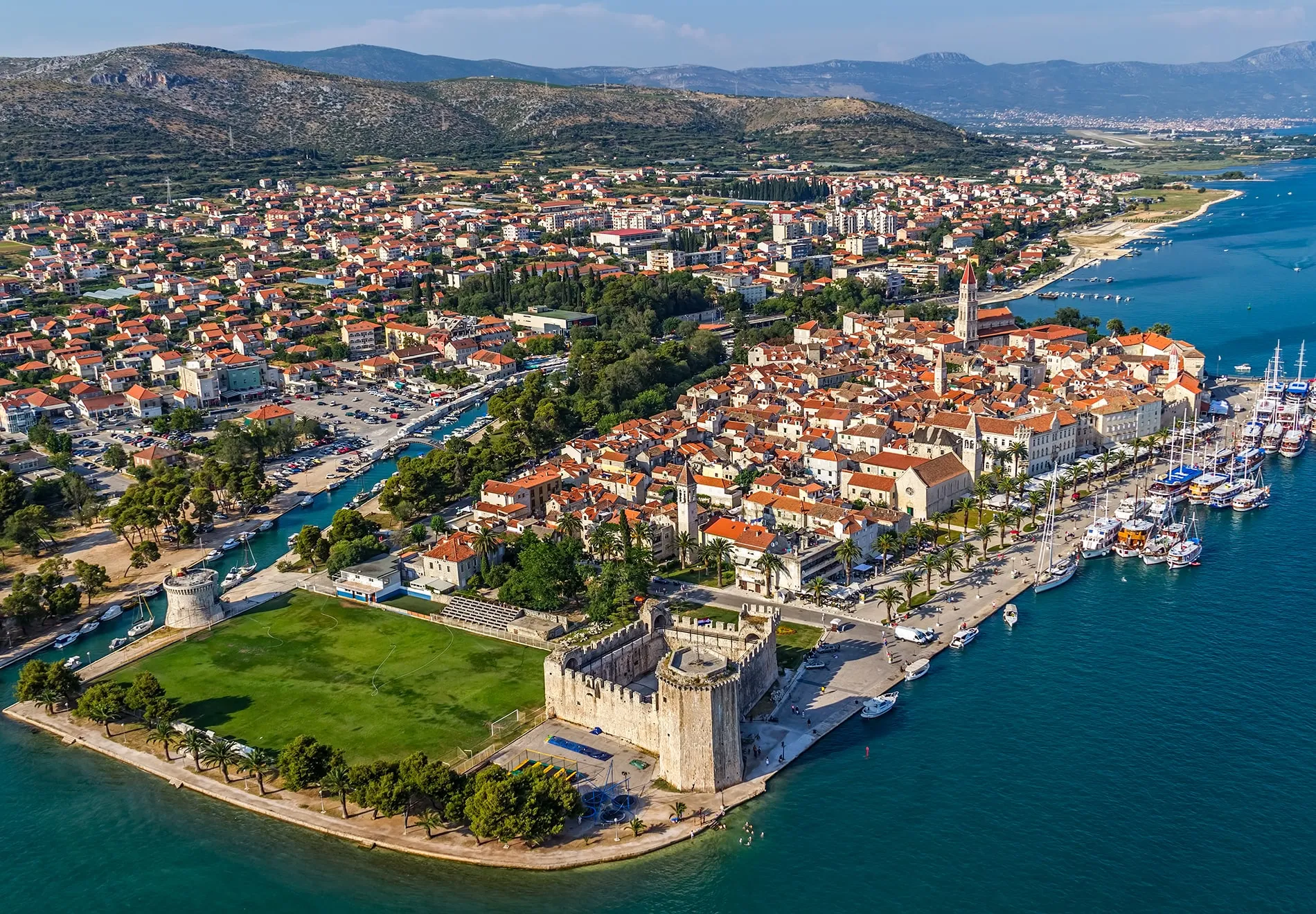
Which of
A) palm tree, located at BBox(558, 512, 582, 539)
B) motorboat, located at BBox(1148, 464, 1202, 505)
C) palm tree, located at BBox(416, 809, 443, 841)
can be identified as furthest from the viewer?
motorboat, located at BBox(1148, 464, 1202, 505)

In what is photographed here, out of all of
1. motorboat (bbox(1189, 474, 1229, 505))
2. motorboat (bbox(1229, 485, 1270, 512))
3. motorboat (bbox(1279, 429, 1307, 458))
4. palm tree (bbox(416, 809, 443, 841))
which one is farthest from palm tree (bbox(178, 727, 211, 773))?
motorboat (bbox(1279, 429, 1307, 458))

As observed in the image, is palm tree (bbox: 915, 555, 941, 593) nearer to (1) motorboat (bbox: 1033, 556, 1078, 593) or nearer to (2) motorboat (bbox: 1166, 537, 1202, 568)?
(1) motorboat (bbox: 1033, 556, 1078, 593)

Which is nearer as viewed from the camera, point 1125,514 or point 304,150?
point 1125,514

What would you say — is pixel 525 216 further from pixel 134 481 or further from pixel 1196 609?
pixel 1196 609

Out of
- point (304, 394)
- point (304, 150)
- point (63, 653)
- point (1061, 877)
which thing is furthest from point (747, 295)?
point (304, 150)

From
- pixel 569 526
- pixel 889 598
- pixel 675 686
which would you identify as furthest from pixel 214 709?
pixel 889 598

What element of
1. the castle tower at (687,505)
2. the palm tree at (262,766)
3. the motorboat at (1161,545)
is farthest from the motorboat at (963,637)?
the palm tree at (262,766)

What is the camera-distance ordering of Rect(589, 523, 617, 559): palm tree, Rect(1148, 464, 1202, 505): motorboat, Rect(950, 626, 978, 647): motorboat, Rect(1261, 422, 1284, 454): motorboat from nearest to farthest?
1. Rect(950, 626, 978, 647): motorboat
2. Rect(589, 523, 617, 559): palm tree
3. Rect(1148, 464, 1202, 505): motorboat
4. Rect(1261, 422, 1284, 454): motorboat
